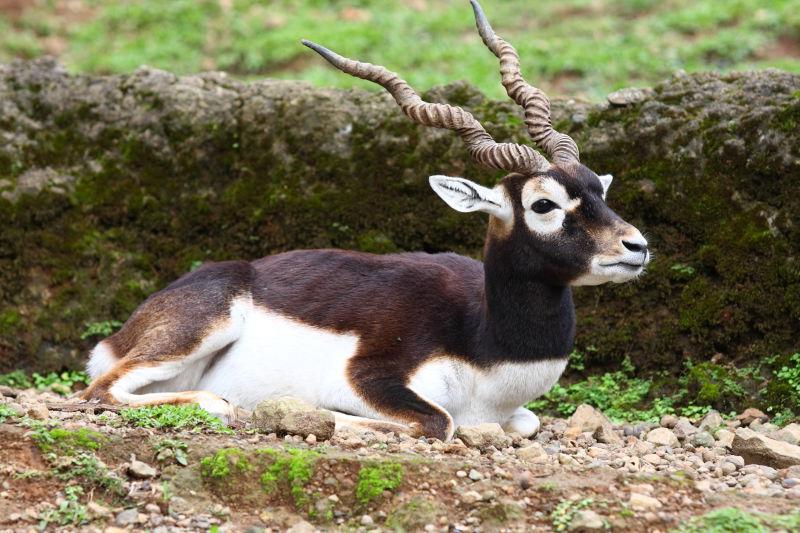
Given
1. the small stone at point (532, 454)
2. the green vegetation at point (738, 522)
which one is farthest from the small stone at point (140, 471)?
the green vegetation at point (738, 522)

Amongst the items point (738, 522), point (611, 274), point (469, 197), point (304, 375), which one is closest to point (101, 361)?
point (304, 375)

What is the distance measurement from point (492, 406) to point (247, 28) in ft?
32.9

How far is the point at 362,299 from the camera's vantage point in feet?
22.9

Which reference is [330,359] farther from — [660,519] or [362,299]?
[660,519]

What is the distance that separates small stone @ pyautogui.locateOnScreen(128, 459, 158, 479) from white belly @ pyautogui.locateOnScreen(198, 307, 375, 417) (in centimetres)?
201

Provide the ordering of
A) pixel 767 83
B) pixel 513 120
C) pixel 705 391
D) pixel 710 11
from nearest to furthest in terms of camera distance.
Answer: pixel 705 391 < pixel 767 83 < pixel 513 120 < pixel 710 11

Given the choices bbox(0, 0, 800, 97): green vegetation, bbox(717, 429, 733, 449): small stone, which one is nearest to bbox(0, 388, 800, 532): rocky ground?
bbox(717, 429, 733, 449): small stone

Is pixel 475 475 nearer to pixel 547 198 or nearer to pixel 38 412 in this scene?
pixel 547 198

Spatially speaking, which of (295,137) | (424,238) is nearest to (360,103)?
(295,137)

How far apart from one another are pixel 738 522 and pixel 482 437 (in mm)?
1734

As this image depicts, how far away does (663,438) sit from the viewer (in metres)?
6.24

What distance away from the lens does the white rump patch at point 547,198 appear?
248 inches

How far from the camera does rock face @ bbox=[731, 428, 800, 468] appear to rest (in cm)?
549

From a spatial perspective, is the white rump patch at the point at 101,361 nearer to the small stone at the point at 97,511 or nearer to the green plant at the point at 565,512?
the small stone at the point at 97,511
